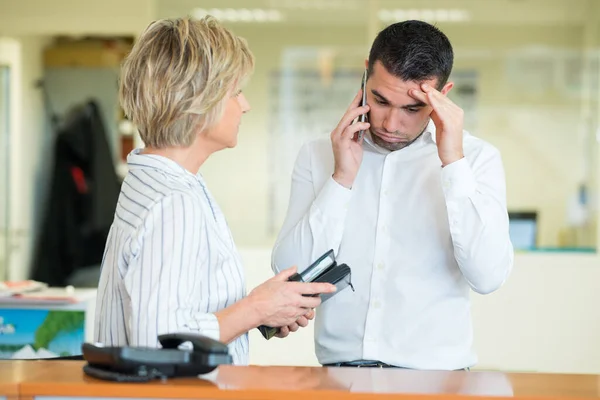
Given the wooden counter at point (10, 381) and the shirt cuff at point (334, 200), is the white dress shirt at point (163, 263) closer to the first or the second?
the wooden counter at point (10, 381)

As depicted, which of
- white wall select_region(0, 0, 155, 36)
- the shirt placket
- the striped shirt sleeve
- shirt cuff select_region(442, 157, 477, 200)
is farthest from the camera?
white wall select_region(0, 0, 155, 36)

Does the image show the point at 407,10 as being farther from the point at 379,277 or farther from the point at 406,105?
the point at 379,277

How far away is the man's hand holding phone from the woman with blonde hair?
0.45m

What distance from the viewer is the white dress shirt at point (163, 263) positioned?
170 centimetres

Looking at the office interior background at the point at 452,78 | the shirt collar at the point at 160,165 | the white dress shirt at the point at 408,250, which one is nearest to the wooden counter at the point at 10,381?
the shirt collar at the point at 160,165

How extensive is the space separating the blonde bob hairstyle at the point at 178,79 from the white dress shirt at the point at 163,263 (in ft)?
0.26

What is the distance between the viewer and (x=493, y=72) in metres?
5.46

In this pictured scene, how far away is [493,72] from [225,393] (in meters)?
4.28

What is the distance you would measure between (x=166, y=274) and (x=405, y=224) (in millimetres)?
873

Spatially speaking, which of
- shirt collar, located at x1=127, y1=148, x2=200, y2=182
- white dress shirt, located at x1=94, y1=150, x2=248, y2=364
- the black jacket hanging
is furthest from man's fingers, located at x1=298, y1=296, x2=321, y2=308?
the black jacket hanging

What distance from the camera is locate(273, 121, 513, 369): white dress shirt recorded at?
225cm

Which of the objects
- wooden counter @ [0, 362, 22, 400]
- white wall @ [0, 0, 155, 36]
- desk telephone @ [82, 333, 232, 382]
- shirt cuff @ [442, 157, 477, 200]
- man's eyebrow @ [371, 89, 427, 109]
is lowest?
wooden counter @ [0, 362, 22, 400]

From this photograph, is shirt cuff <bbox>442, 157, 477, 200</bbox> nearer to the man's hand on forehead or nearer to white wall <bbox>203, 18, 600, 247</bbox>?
the man's hand on forehead

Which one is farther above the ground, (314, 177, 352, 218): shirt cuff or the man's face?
the man's face
